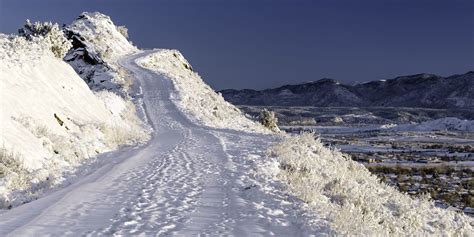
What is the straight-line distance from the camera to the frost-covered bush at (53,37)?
29156mm

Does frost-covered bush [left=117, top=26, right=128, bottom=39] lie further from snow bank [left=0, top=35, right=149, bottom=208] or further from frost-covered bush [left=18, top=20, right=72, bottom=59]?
snow bank [left=0, top=35, right=149, bottom=208]

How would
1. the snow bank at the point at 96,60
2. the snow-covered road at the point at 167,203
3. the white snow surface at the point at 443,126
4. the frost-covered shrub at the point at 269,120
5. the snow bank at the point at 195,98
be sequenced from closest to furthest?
the snow-covered road at the point at 167,203 → the snow bank at the point at 195,98 → the snow bank at the point at 96,60 → the frost-covered shrub at the point at 269,120 → the white snow surface at the point at 443,126

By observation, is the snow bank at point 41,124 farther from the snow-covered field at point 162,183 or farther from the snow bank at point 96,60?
the snow bank at point 96,60

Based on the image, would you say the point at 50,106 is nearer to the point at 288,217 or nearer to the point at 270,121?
the point at 288,217

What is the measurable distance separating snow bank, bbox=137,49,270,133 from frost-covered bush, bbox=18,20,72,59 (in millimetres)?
9825

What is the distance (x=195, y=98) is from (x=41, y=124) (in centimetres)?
3156

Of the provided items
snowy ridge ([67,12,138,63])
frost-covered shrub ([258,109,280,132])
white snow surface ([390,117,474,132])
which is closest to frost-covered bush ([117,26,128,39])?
snowy ridge ([67,12,138,63])

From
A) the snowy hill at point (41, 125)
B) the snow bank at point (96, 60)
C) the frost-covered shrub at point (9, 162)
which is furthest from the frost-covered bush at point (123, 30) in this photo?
the frost-covered shrub at point (9, 162)

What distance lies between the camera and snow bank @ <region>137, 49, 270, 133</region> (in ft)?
117

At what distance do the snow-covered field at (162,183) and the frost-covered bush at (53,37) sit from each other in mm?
3486

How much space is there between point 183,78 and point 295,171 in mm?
47320

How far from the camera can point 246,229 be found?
23.6 feet

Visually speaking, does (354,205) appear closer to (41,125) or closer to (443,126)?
(41,125)

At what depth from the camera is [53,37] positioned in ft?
97.3
